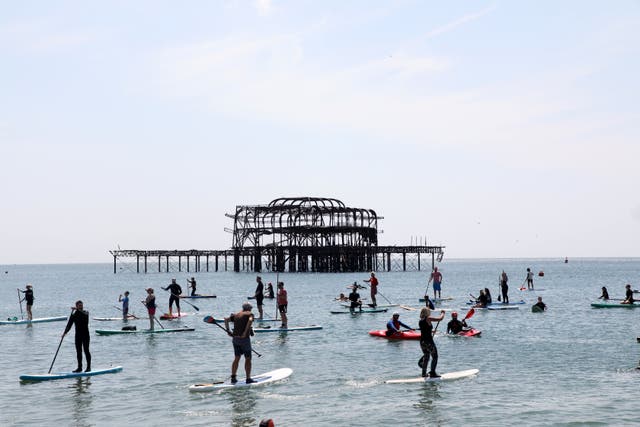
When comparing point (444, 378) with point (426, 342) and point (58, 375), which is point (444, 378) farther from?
point (58, 375)

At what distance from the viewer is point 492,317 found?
1487 inches

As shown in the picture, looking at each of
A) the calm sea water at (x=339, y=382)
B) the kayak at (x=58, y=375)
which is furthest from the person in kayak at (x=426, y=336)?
the kayak at (x=58, y=375)

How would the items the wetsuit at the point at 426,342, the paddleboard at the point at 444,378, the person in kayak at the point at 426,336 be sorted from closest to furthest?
the person in kayak at the point at 426,336, the wetsuit at the point at 426,342, the paddleboard at the point at 444,378

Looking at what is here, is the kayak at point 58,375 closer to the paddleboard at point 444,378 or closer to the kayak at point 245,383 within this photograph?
the kayak at point 245,383

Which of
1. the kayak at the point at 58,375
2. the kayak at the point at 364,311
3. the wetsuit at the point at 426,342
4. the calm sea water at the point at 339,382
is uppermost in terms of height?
the wetsuit at the point at 426,342

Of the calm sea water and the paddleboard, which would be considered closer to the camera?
the calm sea water

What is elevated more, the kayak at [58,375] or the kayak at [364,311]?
the kayak at [364,311]

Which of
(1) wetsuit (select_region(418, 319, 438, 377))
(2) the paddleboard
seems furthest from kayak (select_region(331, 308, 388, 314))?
(1) wetsuit (select_region(418, 319, 438, 377))

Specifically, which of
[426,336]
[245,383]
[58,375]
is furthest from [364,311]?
[245,383]

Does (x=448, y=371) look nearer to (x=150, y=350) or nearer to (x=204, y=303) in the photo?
(x=150, y=350)

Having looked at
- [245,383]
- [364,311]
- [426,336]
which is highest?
[426,336]

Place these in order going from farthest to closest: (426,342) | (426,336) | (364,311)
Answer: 1. (364,311)
2. (426,342)
3. (426,336)

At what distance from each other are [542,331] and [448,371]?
40.3ft

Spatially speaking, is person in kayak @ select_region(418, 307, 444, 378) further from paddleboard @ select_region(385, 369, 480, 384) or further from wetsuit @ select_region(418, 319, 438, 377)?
paddleboard @ select_region(385, 369, 480, 384)
